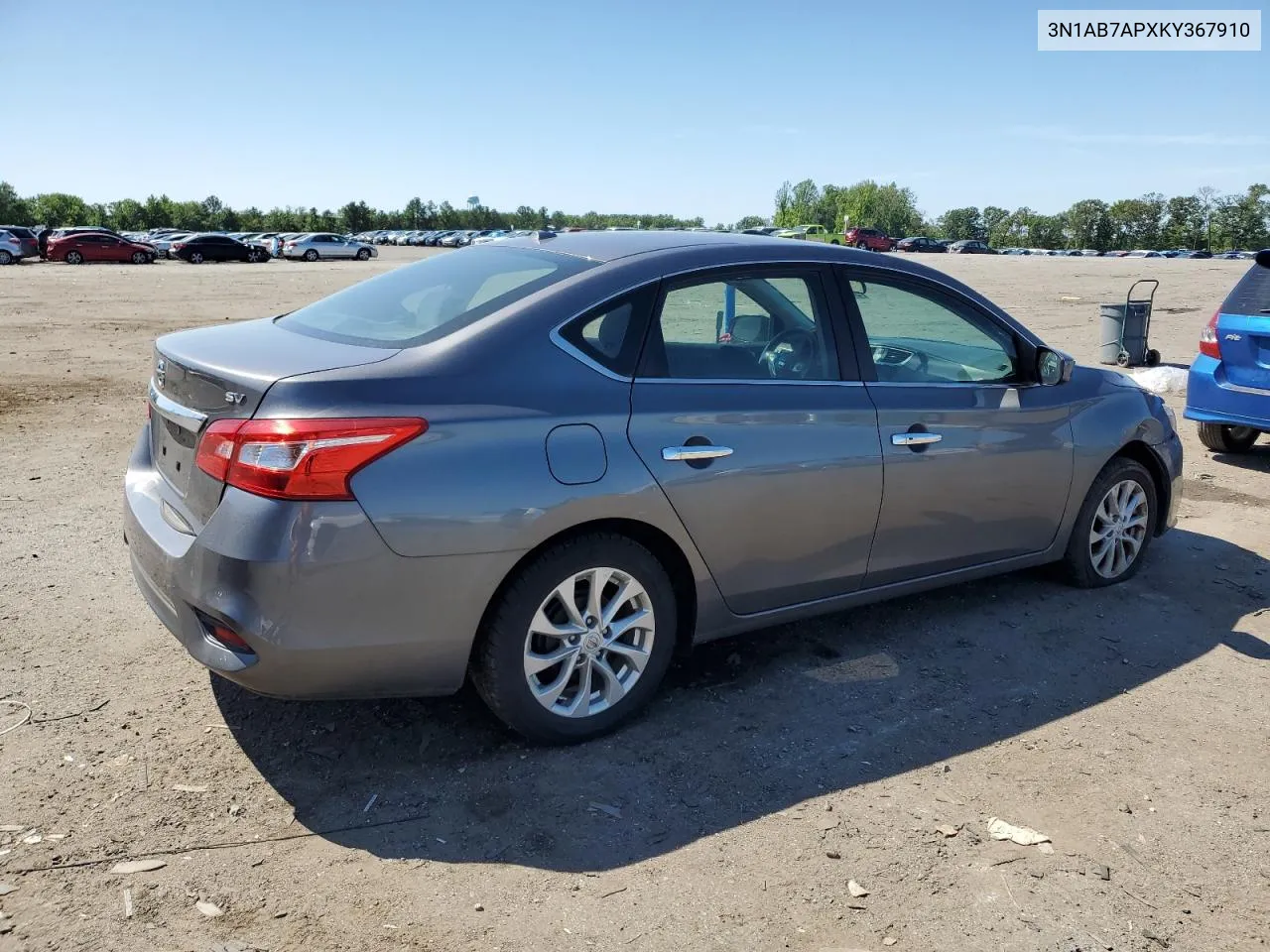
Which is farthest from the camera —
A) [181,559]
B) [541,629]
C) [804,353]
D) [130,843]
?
[804,353]

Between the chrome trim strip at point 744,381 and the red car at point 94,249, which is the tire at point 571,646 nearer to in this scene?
the chrome trim strip at point 744,381

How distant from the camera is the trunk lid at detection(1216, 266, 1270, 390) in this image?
24.3ft

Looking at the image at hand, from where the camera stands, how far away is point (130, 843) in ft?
9.66

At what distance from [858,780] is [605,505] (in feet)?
4.08

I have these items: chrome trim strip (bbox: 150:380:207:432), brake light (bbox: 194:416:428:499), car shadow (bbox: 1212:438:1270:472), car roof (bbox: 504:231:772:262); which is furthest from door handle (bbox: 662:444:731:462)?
car shadow (bbox: 1212:438:1270:472)

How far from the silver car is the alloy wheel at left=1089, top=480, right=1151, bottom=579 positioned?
5356 centimetres

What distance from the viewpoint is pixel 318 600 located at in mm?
2977

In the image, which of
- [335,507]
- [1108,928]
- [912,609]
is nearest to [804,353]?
[912,609]

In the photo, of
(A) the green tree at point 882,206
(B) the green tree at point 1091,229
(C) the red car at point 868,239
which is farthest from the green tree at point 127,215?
(B) the green tree at point 1091,229

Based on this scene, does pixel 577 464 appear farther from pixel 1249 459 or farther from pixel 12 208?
pixel 12 208

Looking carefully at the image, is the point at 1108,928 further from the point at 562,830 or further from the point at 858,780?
the point at 562,830

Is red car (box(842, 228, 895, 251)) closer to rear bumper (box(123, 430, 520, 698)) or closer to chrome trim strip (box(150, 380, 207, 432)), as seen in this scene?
chrome trim strip (box(150, 380, 207, 432))

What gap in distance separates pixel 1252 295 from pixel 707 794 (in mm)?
6555

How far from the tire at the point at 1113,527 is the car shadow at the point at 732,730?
164 millimetres
